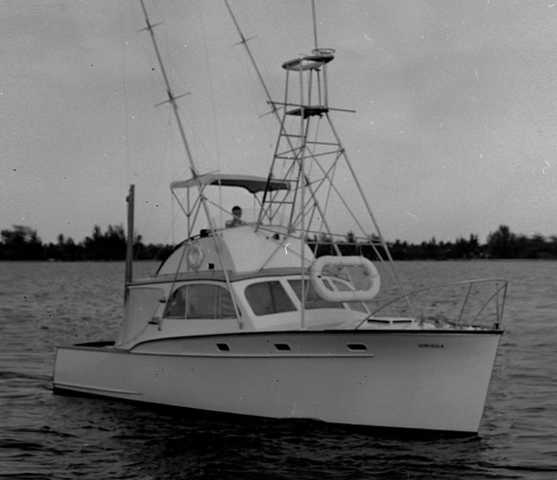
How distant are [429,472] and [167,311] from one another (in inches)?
250

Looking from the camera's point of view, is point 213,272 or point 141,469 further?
point 213,272

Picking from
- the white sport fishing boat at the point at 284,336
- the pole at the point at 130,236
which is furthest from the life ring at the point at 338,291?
the pole at the point at 130,236

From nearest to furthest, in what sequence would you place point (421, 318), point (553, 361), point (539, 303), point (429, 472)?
1. point (429, 472)
2. point (421, 318)
3. point (553, 361)
4. point (539, 303)

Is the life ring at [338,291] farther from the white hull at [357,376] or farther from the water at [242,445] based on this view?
the water at [242,445]

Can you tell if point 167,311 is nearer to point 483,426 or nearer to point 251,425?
point 251,425

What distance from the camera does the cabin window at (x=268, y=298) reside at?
16641 millimetres

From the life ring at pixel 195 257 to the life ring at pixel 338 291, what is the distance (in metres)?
2.90

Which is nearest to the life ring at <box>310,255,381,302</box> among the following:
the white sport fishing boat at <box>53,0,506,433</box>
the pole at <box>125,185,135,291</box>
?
the white sport fishing boat at <box>53,0,506,433</box>

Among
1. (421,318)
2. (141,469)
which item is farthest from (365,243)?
(141,469)

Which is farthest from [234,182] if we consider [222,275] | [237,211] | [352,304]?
[352,304]

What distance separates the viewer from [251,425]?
1575 cm

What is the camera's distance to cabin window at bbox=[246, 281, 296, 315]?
54.6ft

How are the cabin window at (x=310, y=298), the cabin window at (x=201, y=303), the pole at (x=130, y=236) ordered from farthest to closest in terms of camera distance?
1. the pole at (x=130, y=236)
2. the cabin window at (x=310, y=298)
3. the cabin window at (x=201, y=303)

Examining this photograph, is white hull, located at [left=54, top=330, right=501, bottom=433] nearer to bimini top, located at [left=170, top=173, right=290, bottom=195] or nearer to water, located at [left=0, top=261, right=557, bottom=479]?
water, located at [left=0, top=261, right=557, bottom=479]
